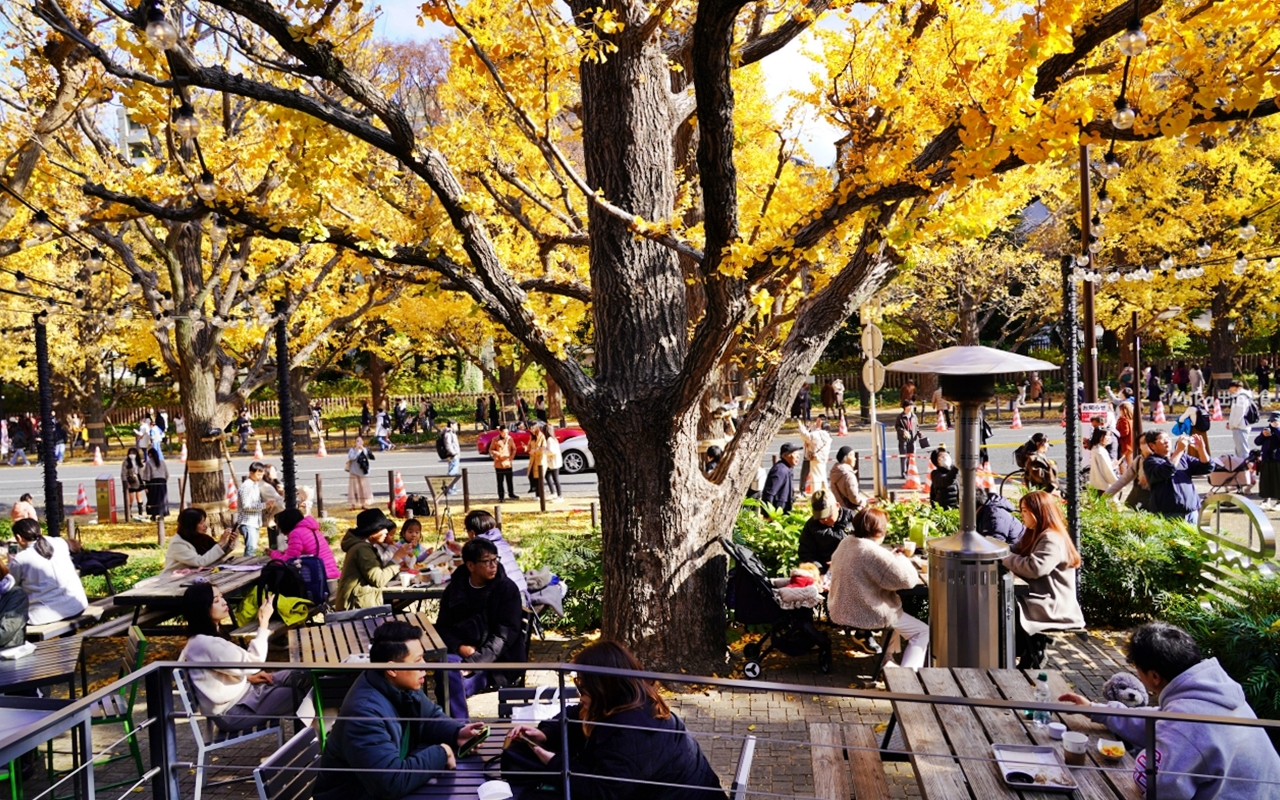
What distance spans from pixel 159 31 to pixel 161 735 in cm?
339

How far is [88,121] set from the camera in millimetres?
14859

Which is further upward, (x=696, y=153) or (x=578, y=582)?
(x=696, y=153)

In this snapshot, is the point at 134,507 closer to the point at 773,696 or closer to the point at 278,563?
the point at 278,563

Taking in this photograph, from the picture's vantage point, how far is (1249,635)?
22.4ft

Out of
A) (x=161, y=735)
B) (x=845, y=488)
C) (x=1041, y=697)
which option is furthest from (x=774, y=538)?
(x=161, y=735)

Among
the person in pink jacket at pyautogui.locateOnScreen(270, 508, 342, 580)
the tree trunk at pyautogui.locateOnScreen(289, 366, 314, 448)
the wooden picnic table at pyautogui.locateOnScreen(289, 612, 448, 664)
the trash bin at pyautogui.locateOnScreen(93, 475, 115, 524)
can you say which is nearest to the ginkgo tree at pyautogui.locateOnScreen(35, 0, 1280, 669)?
the wooden picnic table at pyautogui.locateOnScreen(289, 612, 448, 664)

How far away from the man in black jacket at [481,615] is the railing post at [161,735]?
2.52 metres

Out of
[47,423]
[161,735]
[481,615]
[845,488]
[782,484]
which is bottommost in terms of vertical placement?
[481,615]

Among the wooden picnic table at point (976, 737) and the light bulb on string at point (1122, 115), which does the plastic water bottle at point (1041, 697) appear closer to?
the wooden picnic table at point (976, 737)

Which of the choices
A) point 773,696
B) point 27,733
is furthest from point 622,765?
point 773,696

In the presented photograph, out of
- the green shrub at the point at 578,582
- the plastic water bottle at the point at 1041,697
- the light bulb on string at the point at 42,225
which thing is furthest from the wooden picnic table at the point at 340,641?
the light bulb on string at the point at 42,225

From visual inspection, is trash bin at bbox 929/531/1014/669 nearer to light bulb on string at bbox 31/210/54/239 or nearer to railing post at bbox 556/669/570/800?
railing post at bbox 556/669/570/800

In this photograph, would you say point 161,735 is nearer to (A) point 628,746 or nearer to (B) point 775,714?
(A) point 628,746

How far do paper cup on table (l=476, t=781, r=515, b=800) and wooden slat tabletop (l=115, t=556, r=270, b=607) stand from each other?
4900 mm
